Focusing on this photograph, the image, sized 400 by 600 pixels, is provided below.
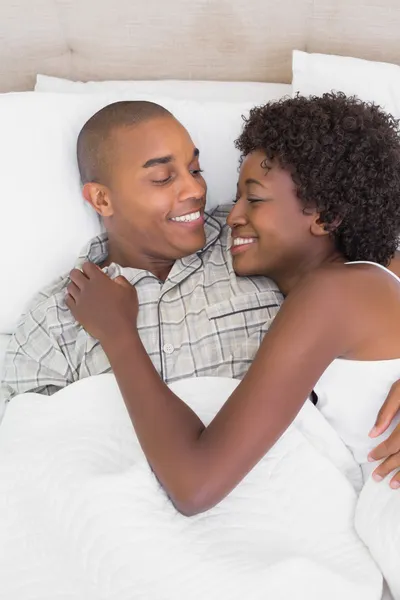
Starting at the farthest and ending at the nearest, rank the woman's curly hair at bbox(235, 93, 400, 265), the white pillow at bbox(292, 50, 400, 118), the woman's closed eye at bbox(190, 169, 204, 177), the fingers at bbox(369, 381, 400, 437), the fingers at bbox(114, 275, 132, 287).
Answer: the white pillow at bbox(292, 50, 400, 118)
the woman's closed eye at bbox(190, 169, 204, 177)
the fingers at bbox(114, 275, 132, 287)
the woman's curly hair at bbox(235, 93, 400, 265)
the fingers at bbox(369, 381, 400, 437)

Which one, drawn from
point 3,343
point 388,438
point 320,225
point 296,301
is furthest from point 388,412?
point 3,343

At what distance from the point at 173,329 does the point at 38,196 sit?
483 millimetres

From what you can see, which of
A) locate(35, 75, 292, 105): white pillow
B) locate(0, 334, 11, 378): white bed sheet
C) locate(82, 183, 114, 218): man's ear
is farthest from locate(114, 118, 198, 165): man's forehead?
locate(0, 334, 11, 378): white bed sheet

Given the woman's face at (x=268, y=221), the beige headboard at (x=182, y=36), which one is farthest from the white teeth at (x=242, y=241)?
the beige headboard at (x=182, y=36)

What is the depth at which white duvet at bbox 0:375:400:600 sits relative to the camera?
1047mm

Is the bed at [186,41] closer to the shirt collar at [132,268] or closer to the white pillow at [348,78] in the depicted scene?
the white pillow at [348,78]

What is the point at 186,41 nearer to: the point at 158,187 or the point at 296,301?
the point at 158,187

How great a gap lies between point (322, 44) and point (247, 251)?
0.78 metres

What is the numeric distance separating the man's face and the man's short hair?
0.6 inches

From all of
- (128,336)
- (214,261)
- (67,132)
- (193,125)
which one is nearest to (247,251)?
(214,261)

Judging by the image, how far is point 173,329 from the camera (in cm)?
138

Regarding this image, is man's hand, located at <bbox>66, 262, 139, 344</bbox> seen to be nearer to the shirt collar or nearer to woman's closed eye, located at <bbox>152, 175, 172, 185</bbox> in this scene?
the shirt collar

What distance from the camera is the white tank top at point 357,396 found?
117 centimetres

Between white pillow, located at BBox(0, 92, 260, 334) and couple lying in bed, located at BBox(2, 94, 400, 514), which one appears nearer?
couple lying in bed, located at BBox(2, 94, 400, 514)
